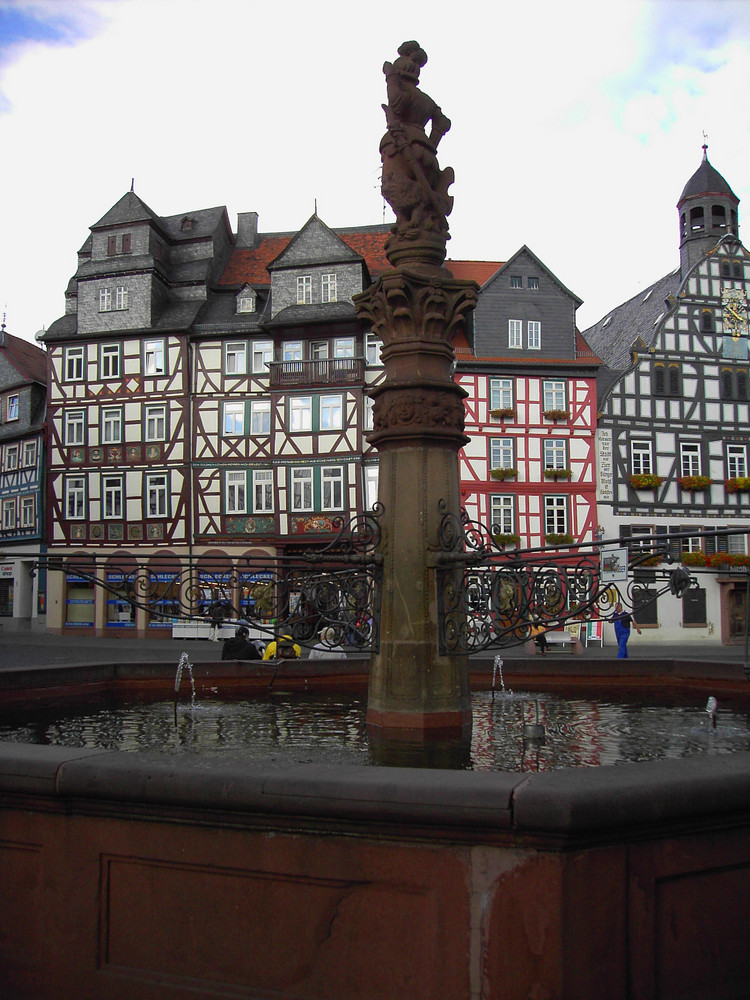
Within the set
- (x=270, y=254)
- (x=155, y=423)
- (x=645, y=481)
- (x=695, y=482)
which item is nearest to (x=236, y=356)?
(x=155, y=423)

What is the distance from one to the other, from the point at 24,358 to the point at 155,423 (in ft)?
40.1

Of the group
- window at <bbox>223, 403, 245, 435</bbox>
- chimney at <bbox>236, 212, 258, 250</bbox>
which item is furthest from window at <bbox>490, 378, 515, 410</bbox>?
chimney at <bbox>236, 212, 258, 250</bbox>

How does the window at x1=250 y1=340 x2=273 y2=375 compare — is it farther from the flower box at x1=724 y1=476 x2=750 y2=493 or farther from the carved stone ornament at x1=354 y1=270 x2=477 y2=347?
the carved stone ornament at x1=354 y1=270 x2=477 y2=347

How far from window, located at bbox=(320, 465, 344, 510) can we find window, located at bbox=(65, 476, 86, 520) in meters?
9.72

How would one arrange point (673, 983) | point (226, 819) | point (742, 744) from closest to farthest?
point (673, 983), point (226, 819), point (742, 744)

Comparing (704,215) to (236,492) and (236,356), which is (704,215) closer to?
(236,356)

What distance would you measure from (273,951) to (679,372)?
32.3m

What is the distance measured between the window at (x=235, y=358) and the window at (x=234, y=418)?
1.28 m

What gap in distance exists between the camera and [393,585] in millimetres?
5238

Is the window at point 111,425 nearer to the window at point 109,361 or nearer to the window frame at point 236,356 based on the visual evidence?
the window at point 109,361

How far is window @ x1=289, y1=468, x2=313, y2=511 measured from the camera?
3192cm

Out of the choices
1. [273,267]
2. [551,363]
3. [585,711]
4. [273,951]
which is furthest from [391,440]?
[273,267]

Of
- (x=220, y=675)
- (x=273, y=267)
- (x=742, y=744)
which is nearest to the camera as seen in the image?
(x=742, y=744)

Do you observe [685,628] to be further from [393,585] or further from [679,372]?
[393,585]
